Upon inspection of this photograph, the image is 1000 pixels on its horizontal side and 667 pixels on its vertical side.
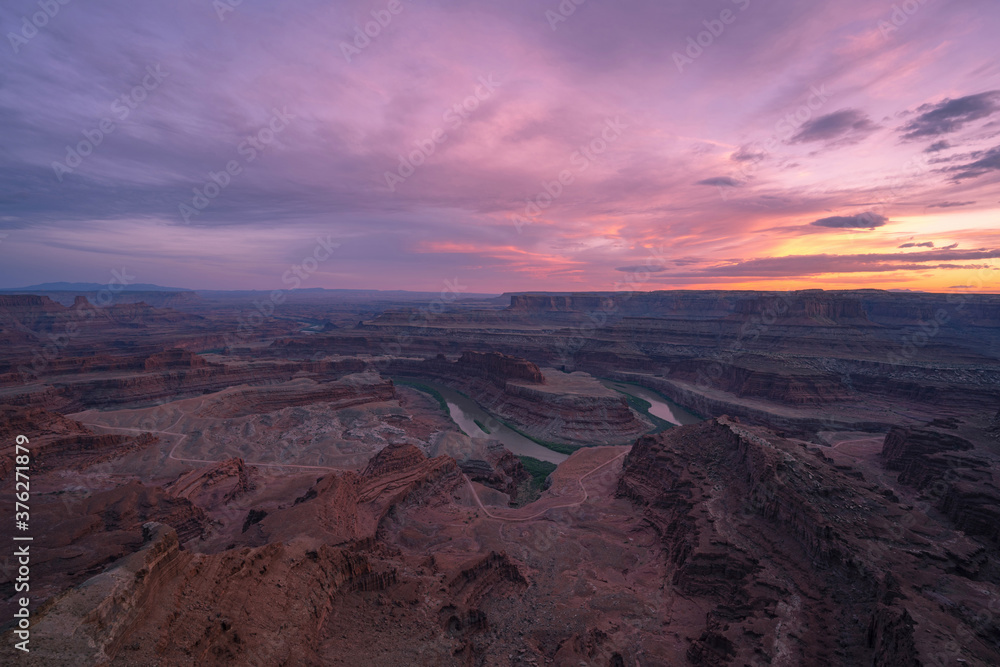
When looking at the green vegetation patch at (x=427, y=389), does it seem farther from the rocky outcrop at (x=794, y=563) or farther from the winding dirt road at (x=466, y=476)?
the rocky outcrop at (x=794, y=563)

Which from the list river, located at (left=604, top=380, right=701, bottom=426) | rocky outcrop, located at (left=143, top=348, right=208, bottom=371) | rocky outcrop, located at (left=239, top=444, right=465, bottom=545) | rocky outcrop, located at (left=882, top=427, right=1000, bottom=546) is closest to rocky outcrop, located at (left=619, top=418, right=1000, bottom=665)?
rocky outcrop, located at (left=882, top=427, right=1000, bottom=546)

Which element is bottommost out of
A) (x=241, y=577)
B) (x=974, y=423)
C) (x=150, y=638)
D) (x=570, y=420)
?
(x=570, y=420)

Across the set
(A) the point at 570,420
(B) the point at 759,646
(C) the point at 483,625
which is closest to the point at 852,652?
(B) the point at 759,646

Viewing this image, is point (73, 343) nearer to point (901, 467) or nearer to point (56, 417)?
point (56, 417)

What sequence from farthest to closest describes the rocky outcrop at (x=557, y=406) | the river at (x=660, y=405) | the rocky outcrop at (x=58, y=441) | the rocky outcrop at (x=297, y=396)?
the river at (x=660, y=405) → the rocky outcrop at (x=297, y=396) → the rocky outcrop at (x=557, y=406) → the rocky outcrop at (x=58, y=441)

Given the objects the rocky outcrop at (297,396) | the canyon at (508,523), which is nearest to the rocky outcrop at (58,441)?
the canyon at (508,523)

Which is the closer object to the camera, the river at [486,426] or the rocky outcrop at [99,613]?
the rocky outcrop at [99,613]

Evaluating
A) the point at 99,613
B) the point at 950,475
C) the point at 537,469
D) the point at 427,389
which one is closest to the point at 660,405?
the point at 537,469

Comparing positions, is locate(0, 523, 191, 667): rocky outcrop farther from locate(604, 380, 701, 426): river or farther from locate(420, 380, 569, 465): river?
locate(604, 380, 701, 426): river
